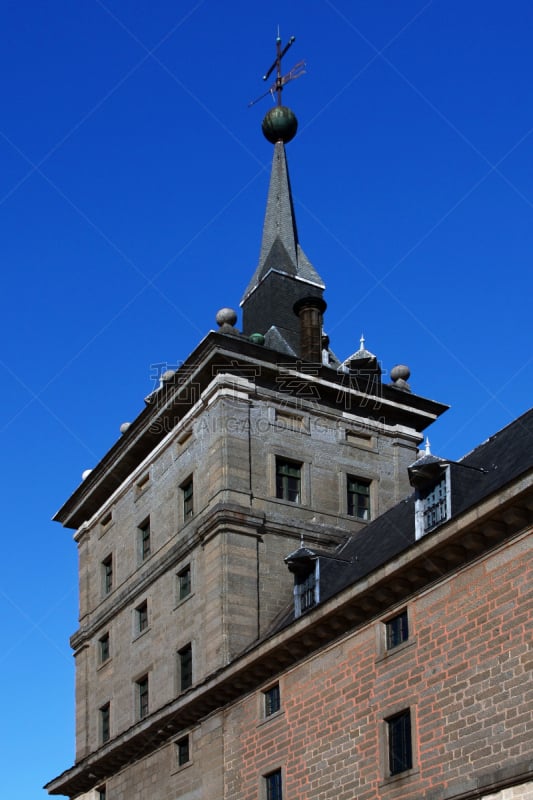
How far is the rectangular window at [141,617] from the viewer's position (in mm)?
43125

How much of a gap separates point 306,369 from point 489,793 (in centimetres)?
1962

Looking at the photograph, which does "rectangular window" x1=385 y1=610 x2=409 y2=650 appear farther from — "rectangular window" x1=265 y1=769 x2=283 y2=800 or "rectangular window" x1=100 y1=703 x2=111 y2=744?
"rectangular window" x1=100 y1=703 x2=111 y2=744

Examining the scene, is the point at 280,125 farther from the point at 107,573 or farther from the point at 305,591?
the point at 305,591

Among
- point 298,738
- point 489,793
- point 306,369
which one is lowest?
point 489,793

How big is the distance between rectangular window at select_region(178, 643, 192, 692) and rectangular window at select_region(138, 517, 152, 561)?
5107mm

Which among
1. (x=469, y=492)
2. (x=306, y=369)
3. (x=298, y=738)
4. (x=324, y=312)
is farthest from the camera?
(x=324, y=312)

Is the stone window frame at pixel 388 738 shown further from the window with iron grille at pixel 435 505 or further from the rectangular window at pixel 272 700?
the rectangular window at pixel 272 700

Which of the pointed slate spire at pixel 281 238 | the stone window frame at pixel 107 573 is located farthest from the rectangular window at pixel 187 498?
the pointed slate spire at pixel 281 238

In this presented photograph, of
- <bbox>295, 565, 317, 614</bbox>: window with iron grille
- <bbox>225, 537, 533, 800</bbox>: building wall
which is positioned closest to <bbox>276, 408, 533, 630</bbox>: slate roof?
<bbox>295, 565, 317, 614</bbox>: window with iron grille

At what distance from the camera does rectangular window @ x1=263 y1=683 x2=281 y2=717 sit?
3339 centimetres

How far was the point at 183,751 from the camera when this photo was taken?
37.9 meters

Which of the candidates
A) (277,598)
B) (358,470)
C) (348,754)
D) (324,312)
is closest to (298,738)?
(348,754)

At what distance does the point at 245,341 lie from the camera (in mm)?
40656

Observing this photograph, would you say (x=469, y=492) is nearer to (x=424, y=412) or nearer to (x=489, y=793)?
(x=489, y=793)
